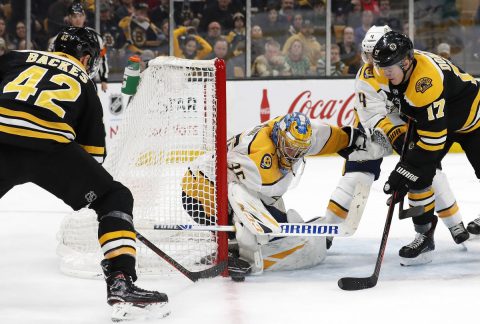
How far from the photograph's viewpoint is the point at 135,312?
3094mm

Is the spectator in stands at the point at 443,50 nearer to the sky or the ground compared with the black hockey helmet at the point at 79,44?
nearer to the ground

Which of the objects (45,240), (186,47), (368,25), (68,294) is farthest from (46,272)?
(368,25)

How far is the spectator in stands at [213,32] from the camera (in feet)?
26.7

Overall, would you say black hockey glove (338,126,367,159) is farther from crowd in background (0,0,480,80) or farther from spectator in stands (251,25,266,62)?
spectator in stands (251,25,266,62)

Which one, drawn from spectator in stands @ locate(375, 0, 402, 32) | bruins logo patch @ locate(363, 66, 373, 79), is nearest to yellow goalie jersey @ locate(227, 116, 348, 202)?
bruins logo patch @ locate(363, 66, 373, 79)

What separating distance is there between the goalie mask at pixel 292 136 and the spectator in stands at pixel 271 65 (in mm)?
4276

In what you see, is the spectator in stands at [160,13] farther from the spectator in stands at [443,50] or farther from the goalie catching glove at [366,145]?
the goalie catching glove at [366,145]

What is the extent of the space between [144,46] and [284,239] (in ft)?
14.9

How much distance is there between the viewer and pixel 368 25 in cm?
830

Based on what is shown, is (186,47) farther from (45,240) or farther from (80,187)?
(80,187)

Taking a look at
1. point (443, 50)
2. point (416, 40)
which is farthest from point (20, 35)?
point (443, 50)

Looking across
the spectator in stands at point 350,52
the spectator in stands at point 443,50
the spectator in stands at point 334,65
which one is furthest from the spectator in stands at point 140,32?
the spectator in stands at point 443,50

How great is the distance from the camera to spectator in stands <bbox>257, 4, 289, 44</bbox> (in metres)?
8.12

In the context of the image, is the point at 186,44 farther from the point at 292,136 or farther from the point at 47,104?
the point at 47,104
